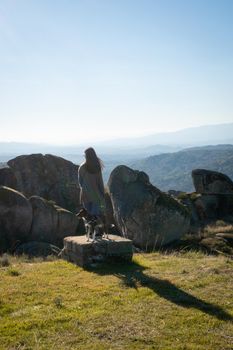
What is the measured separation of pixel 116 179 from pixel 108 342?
19536 millimetres

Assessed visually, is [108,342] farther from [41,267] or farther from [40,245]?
[40,245]

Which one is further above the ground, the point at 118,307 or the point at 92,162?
the point at 92,162

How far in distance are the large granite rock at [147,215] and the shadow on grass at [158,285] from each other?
1024cm

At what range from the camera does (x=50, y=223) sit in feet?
85.8

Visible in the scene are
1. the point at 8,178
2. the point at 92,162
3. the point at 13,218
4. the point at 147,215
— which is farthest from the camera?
the point at 8,178

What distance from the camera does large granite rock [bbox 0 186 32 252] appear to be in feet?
80.9

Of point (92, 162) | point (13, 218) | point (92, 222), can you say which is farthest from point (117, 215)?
point (92, 162)

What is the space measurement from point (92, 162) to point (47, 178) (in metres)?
19.6

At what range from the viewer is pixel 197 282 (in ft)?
35.9

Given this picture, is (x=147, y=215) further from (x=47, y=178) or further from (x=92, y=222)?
(x=47, y=178)

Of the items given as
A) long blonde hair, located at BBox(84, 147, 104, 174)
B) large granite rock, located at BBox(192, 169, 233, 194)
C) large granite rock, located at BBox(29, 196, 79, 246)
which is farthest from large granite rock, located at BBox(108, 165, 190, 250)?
large granite rock, located at BBox(192, 169, 233, 194)

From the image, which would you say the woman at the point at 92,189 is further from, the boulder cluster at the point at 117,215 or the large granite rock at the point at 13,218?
the large granite rock at the point at 13,218

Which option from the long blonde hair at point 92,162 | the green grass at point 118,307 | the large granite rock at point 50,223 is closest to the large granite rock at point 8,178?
the large granite rock at point 50,223

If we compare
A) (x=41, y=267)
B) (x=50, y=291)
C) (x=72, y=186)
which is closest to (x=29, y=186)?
(x=72, y=186)
